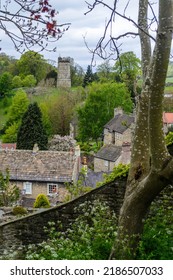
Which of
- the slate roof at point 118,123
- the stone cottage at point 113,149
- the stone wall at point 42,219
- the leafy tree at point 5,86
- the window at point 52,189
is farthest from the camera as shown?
the leafy tree at point 5,86

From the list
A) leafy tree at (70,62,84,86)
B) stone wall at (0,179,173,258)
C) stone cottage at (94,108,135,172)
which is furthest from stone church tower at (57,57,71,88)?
stone wall at (0,179,173,258)

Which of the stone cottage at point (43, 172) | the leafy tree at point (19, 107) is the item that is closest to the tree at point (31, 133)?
the leafy tree at point (19, 107)

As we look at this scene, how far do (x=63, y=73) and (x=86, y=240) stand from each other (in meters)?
70.8

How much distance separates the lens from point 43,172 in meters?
31.3

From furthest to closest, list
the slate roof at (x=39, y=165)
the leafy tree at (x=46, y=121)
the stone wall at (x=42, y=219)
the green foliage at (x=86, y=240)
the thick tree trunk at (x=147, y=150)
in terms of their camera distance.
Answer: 1. the leafy tree at (x=46, y=121)
2. the slate roof at (x=39, y=165)
3. the stone wall at (x=42, y=219)
4. the green foliage at (x=86, y=240)
5. the thick tree trunk at (x=147, y=150)

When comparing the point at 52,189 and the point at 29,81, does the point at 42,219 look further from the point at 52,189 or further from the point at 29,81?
the point at 29,81

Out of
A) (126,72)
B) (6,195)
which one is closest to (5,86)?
(6,195)

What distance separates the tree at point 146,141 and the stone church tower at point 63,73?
68740 millimetres

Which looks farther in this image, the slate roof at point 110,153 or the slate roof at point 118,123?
the slate roof at point 118,123

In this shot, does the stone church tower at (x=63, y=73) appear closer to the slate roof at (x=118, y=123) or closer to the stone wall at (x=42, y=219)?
the slate roof at (x=118, y=123)

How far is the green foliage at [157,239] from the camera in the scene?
22.8 feet

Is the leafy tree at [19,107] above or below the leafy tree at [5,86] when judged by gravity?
below

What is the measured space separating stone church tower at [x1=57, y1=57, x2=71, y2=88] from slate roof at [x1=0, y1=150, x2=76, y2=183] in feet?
142
